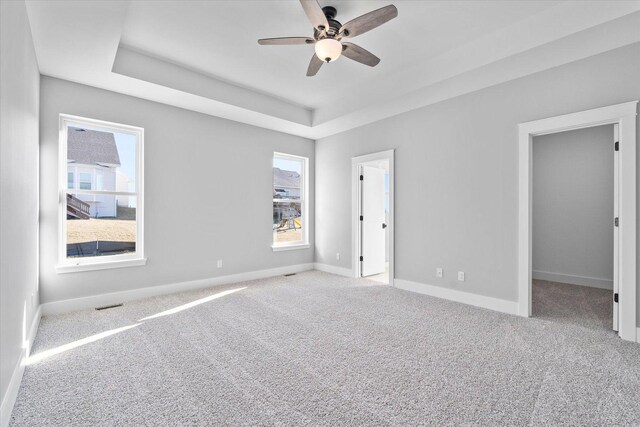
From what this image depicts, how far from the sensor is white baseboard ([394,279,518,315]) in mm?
3529

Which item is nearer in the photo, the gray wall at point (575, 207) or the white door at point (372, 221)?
the gray wall at point (575, 207)

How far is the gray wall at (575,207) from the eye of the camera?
4.69 metres

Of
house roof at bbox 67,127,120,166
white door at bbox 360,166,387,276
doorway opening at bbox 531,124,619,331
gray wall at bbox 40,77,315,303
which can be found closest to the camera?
gray wall at bbox 40,77,315,303

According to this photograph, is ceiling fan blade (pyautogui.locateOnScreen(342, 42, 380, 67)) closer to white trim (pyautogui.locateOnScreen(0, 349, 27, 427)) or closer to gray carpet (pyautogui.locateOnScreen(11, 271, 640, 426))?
gray carpet (pyautogui.locateOnScreen(11, 271, 640, 426))

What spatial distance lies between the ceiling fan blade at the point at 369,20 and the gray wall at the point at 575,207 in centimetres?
434

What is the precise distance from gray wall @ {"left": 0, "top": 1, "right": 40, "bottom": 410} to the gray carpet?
411 millimetres

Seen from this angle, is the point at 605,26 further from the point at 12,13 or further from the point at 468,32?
the point at 12,13

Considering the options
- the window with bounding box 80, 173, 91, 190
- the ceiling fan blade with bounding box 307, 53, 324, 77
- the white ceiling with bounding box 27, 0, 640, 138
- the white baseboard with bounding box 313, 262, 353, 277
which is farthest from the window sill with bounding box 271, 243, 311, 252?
the ceiling fan blade with bounding box 307, 53, 324, 77

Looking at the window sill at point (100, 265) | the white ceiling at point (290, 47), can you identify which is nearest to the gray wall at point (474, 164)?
the white ceiling at point (290, 47)

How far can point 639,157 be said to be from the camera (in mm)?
2738

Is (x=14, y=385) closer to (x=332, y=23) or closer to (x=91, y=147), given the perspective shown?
(x=91, y=147)

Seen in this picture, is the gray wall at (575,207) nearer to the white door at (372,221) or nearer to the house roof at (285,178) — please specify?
the white door at (372,221)

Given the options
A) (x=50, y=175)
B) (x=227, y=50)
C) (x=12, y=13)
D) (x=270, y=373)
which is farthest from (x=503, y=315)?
(x=50, y=175)

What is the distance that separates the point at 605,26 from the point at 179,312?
16.6ft
